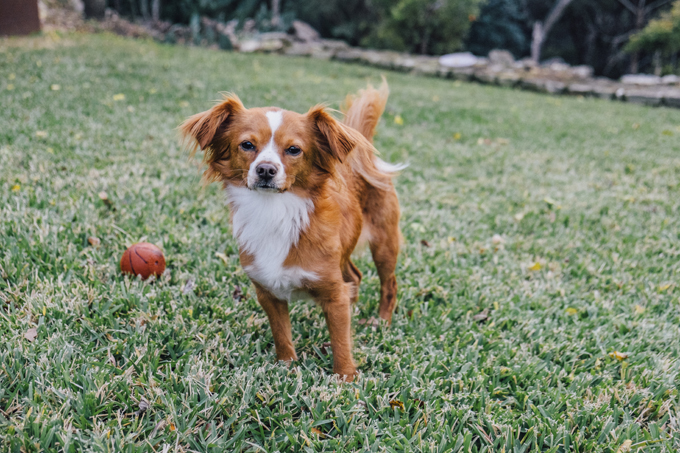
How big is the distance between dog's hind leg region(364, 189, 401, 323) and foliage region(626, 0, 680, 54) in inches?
911

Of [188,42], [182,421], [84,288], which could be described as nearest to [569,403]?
[182,421]

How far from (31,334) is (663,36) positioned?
82.0 feet

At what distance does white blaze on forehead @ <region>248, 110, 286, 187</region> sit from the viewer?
1862 millimetres

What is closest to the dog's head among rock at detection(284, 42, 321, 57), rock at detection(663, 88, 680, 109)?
rock at detection(663, 88, 680, 109)

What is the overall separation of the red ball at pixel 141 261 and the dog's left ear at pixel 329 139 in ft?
4.29

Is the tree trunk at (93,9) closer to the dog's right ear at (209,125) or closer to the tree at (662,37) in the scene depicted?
the dog's right ear at (209,125)

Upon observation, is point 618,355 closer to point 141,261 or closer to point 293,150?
point 293,150

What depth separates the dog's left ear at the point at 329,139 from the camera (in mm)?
2045

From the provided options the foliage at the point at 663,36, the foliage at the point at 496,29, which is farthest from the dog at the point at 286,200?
the foliage at the point at 496,29

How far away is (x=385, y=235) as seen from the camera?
2736 millimetres

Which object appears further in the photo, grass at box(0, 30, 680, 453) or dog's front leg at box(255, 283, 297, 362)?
dog's front leg at box(255, 283, 297, 362)

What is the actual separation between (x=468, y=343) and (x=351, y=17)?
86.5 feet

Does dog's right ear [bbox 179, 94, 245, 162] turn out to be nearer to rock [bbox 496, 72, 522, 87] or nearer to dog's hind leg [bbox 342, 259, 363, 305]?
dog's hind leg [bbox 342, 259, 363, 305]

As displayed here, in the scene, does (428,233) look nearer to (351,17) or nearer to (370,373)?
(370,373)
